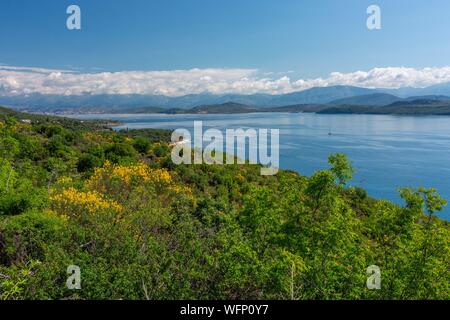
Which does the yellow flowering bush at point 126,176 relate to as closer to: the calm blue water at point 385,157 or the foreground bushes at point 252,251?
the foreground bushes at point 252,251

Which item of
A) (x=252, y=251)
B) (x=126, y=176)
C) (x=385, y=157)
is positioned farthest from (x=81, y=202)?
(x=385, y=157)

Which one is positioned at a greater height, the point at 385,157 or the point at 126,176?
the point at 126,176

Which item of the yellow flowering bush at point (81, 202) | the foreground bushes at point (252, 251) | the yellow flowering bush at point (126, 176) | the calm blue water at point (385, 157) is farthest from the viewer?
the calm blue water at point (385, 157)

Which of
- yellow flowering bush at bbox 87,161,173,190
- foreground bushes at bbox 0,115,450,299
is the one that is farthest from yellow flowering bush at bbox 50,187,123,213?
yellow flowering bush at bbox 87,161,173,190

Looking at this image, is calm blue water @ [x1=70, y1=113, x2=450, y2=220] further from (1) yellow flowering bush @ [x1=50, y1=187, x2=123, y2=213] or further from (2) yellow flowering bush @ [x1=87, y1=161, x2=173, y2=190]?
(1) yellow flowering bush @ [x1=50, y1=187, x2=123, y2=213]

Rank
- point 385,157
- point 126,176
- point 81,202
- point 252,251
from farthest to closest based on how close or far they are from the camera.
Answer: point 385,157 < point 126,176 < point 81,202 < point 252,251

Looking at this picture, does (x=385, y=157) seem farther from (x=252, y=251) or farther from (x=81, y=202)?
(x=252, y=251)

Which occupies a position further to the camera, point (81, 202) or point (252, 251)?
point (81, 202)

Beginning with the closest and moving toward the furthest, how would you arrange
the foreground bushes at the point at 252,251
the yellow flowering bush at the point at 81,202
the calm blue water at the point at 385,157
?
the foreground bushes at the point at 252,251
the yellow flowering bush at the point at 81,202
the calm blue water at the point at 385,157

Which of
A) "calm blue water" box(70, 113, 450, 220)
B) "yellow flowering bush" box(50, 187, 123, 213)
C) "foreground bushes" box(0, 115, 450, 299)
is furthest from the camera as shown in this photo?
"calm blue water" box(70, 113, 450, 220)

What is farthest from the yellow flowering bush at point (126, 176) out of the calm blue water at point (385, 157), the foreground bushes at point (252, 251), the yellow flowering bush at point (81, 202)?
the calm blue water at point (385, 157)

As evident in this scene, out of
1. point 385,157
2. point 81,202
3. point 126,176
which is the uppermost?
point 126,176

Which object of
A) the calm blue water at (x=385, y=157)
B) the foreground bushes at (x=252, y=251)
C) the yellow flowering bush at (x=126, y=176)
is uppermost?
the yellow flowering bush at (x=126, y=176)

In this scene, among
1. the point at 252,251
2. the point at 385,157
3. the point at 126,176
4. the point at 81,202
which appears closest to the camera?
the point at 252,251
